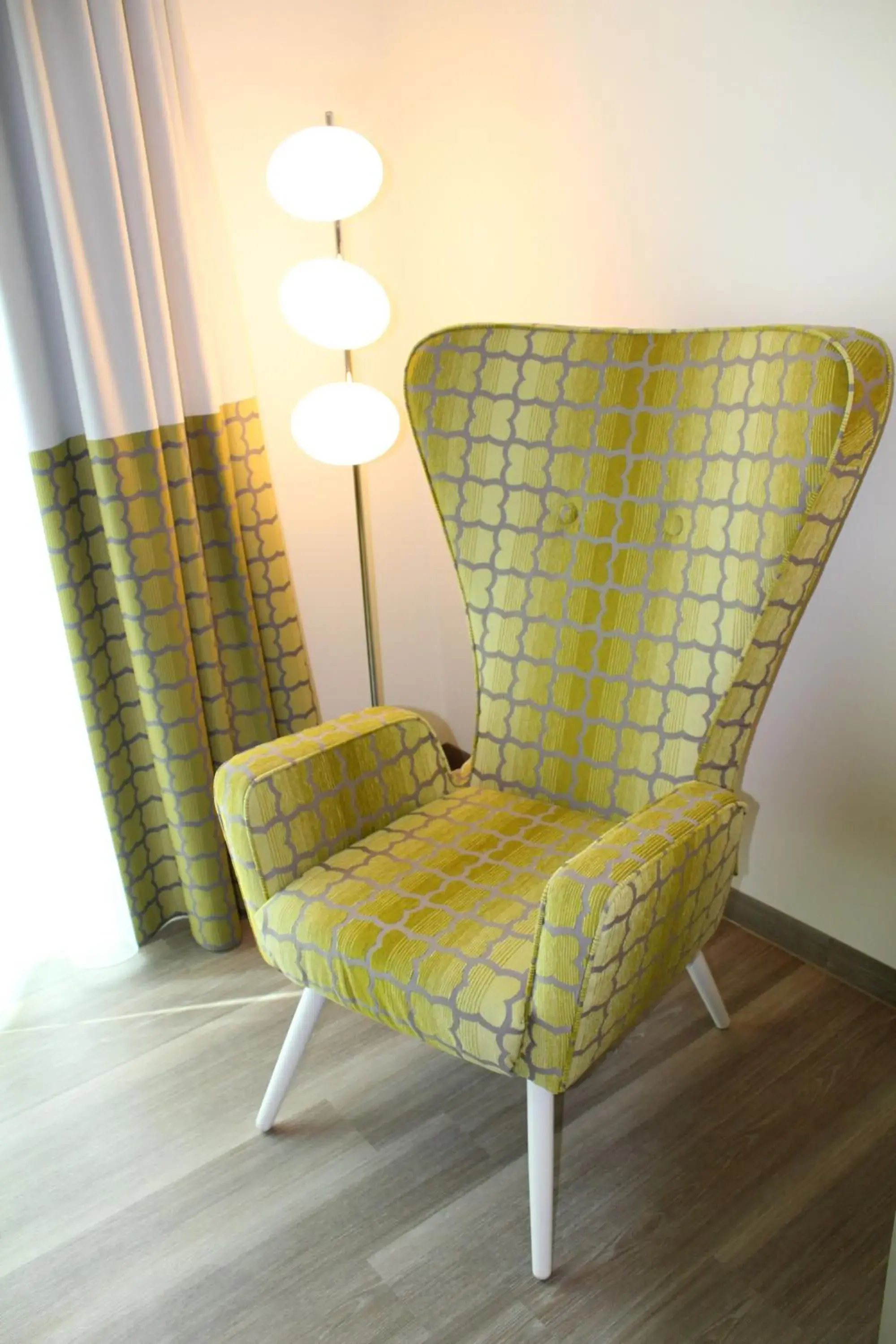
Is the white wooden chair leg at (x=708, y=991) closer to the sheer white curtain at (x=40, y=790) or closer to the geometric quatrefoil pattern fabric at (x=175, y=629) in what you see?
the geometric quatrefoil pattern fabric at (x=175, y=629)

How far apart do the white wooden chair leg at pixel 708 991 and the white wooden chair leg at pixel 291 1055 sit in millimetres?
593

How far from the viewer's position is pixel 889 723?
173 cm

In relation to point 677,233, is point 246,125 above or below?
above

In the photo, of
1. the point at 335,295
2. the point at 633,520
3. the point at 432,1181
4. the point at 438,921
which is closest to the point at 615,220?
the point at 335,295

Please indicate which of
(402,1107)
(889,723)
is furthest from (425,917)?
(889,723)

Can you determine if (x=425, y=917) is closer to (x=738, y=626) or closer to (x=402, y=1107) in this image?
(x=402, y=1107)

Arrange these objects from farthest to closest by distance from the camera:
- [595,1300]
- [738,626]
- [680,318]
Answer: [680,318] < [738,626] < [595,1300]

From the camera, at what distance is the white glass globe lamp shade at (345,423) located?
6.25 ft

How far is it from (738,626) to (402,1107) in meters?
0.91

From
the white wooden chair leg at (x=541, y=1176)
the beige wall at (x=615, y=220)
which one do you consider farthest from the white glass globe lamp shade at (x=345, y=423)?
the white wooden chair leg at (x=541, y=1176)

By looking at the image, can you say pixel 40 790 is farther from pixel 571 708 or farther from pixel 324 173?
pixel 324 173

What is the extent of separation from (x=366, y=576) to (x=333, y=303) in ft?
2.06

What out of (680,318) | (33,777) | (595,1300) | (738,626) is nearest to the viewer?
(595,1300)

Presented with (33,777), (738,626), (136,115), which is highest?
(136,115)
